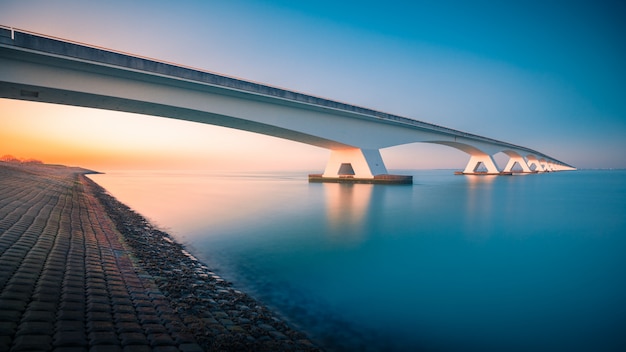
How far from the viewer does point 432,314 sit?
4.58 meters

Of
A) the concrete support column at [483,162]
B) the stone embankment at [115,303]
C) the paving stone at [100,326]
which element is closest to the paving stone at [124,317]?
the stone embankment at [115,303]

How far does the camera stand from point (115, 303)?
3.75 meters

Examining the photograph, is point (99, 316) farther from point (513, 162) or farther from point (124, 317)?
point (513, 162)

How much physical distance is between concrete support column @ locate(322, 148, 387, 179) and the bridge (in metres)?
0.10

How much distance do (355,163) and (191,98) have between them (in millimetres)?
16943

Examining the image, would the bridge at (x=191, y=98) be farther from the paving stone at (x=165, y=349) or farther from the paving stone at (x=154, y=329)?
the paving stone at (x=165, y=349)

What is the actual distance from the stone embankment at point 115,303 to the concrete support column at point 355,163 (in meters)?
25.4

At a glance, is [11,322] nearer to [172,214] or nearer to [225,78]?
[172,214]

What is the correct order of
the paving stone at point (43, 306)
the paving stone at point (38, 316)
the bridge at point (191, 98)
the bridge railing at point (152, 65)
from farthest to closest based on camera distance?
the bridge at point (191, 98)
the bridge railing at point (152, 65)
the paving stone at point (43, 306)
the paving stone at point (38, 316)

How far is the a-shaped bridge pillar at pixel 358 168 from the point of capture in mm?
30938

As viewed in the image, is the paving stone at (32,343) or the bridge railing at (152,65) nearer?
the paving stone at (32,343)

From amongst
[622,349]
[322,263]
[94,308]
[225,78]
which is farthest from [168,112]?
[622,349]

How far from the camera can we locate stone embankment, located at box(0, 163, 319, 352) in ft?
9.41

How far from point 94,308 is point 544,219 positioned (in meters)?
16.3
